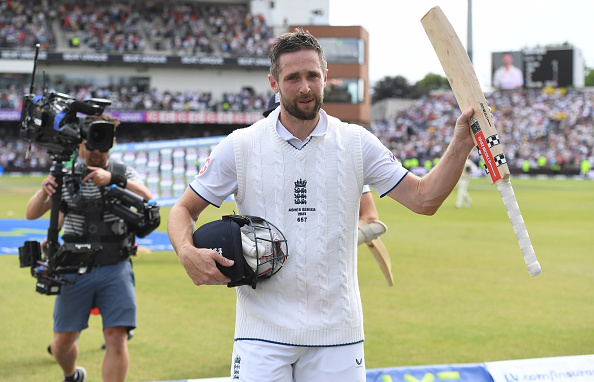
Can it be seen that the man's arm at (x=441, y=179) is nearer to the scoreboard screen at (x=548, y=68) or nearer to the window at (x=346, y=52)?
the window at (x=346, y=52)

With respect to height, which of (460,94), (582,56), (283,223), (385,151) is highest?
(582,56)

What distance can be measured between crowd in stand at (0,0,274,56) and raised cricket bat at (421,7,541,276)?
5427 centimetres

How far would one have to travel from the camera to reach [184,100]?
56.6m

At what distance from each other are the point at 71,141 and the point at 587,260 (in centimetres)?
1022

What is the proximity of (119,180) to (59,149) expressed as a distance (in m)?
0.53

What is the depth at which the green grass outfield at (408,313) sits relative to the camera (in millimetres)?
6508

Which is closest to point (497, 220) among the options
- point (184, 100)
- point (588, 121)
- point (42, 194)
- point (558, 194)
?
point (558, 194)

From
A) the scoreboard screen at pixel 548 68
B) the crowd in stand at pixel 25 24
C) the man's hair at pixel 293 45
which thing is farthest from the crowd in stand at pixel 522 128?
the man's hair at pixel 293 45

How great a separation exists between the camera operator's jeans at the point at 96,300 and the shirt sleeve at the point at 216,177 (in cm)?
234

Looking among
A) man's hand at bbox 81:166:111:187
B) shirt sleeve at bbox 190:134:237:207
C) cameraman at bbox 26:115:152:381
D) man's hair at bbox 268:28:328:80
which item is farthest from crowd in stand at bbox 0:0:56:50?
man's hair at bbox 268:28:328:80

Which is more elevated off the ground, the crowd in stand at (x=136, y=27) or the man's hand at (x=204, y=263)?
the crowd in stand at (x=136, y=27)

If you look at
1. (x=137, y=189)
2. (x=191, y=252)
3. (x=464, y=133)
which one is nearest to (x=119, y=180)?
(x=137, y=189)

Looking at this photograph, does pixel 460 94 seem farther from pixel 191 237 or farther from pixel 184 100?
pixel 184 100

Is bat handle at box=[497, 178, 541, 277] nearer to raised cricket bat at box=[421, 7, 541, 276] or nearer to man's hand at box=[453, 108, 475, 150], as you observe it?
raised cricket bat at box=[421, 7, 541, 276]
